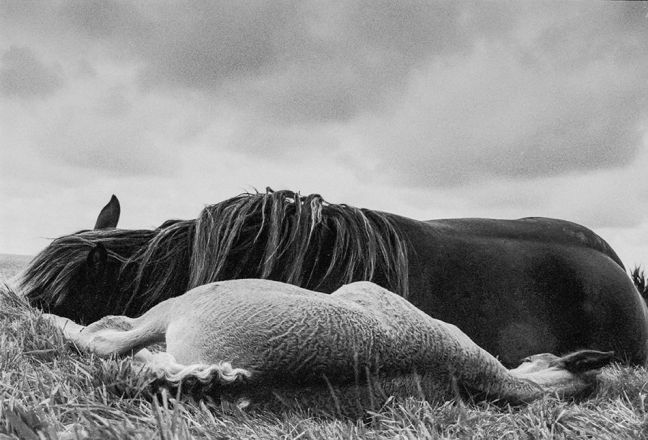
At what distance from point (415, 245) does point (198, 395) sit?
6.65 feet

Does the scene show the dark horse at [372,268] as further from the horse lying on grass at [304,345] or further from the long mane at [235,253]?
the horse lying on grass at [304,345]

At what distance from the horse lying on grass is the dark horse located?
39.6 inches

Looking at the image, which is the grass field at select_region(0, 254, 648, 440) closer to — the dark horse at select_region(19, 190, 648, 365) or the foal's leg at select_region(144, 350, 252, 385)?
the foal's leg at select_region(144, 350, 252, 385)

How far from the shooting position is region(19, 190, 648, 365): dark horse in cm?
318

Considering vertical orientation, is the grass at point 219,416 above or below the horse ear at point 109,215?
below

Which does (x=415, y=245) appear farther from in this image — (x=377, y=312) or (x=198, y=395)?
(x=198, y=395)

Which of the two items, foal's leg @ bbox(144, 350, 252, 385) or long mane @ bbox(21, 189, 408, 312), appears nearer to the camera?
foal's leg @ bbox(144, 350, 252, 385)

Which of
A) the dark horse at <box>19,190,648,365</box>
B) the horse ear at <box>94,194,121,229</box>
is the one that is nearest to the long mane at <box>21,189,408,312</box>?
Result: the dark horse at <box>19,190,648,365</box>

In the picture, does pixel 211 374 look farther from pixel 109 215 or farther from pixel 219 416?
pixel 109 215

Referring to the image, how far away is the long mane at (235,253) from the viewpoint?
10.4 feet

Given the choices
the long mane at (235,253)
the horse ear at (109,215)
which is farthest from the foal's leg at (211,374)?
the horse ear at (109,215)

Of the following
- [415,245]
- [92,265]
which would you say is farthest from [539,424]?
[92,265]

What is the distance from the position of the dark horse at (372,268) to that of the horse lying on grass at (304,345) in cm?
101

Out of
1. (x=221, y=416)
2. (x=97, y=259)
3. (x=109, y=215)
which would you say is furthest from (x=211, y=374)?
(x=109, y=215)
